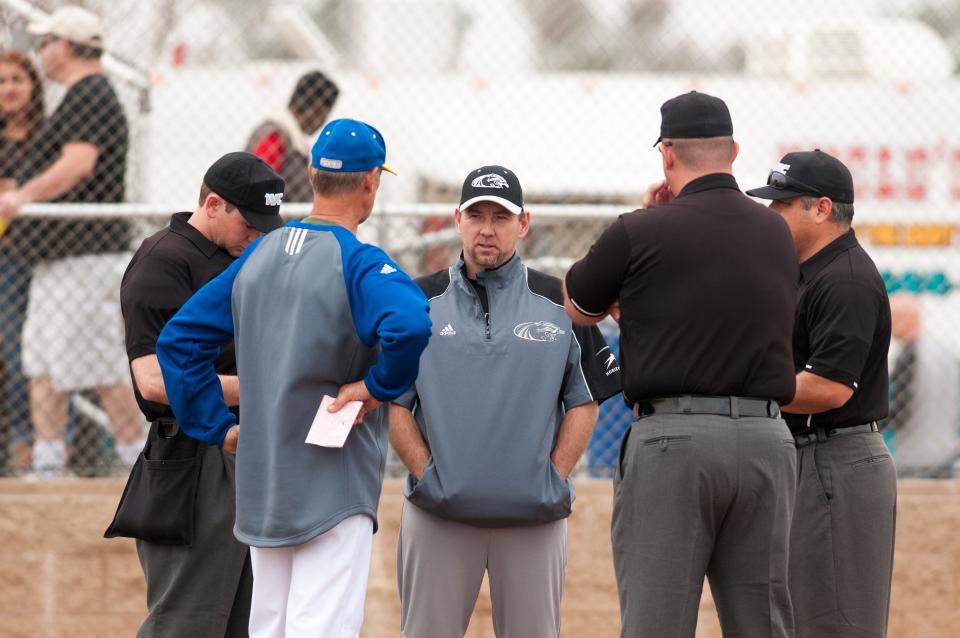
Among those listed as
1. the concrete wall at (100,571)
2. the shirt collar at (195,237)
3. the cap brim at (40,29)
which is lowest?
the concrete wall at (100,571)

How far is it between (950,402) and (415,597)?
373 centimetres

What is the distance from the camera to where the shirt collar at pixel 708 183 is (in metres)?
4.02

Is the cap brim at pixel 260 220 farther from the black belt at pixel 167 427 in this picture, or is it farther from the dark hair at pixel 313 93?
the dark hair at pixel 313 93

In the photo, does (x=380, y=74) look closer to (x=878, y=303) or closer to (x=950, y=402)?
(x=950, y=402)

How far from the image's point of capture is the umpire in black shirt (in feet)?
14.9

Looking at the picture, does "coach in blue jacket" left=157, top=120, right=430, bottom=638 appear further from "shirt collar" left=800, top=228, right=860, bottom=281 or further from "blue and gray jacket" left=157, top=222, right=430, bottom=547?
"shirt collar" left=800, top=228, right=860, bottom=281

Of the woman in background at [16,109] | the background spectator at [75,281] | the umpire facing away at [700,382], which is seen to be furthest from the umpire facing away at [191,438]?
the woman in background at [16,109]

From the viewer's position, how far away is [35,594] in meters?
6.26

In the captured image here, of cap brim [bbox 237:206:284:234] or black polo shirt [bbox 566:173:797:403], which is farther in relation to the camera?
cap brim [bbox 237:206:284:234]

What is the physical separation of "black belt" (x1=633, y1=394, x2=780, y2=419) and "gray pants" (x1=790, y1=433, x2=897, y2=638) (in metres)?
0.75

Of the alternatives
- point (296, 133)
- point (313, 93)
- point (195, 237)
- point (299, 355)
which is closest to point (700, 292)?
point (299, 355)

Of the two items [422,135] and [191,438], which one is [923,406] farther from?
[422,135]

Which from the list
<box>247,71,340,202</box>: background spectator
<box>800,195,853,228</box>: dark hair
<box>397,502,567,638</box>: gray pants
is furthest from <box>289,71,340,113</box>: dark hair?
<box>800,195,853,228</box>: dark hair

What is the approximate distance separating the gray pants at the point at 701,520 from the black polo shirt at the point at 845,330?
0.50 m
